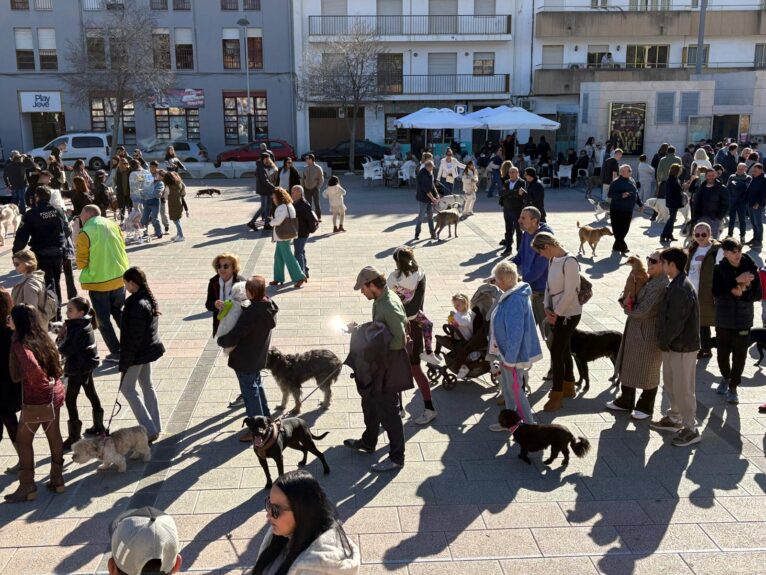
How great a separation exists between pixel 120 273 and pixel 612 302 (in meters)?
6.60

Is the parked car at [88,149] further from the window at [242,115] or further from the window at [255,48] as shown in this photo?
the window at [255,48]

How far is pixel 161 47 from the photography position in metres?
38.5

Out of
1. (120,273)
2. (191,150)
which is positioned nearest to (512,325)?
(120,273)

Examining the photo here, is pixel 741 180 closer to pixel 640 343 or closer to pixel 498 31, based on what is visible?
pixel 640 343

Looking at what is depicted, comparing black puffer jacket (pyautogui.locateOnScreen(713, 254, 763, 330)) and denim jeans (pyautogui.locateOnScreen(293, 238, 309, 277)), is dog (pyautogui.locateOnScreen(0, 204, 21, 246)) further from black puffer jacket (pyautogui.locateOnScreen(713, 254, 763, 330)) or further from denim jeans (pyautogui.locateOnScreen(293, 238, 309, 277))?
black puffer jacket (pyautogui.locateOnScreen(713, 254, 763, 330))

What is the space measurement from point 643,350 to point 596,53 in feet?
117

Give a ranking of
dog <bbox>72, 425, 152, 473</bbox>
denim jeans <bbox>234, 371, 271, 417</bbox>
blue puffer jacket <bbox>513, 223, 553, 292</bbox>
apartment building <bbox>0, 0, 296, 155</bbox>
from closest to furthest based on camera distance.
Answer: dog <bbox>72, 425, 152, 473</bbox> → denim jeans <bbox>234, 371, 271, 417</bbox> → blue puffer jacket <bbox>513, 223, 553, 292</bbox> → apartment building <bbox>0, 0, 296, 155</bbox>

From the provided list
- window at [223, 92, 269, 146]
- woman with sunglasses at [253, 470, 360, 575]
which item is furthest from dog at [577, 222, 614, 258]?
window at [223, 92, 269, 146]

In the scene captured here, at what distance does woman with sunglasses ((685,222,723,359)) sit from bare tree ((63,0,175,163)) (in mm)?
30879

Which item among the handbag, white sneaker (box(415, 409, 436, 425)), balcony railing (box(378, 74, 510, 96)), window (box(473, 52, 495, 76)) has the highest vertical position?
window (box(473, 52, 495, 76))

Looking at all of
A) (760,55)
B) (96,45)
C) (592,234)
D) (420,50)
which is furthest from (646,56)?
(592,234)

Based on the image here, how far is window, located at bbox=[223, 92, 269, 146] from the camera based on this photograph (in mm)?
39844

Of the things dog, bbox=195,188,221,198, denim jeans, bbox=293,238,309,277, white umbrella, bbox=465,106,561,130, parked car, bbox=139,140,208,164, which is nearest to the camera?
denim jeans, bbox=293,238,309,277

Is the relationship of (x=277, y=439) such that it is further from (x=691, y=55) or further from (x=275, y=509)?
(x=691, y=55)
